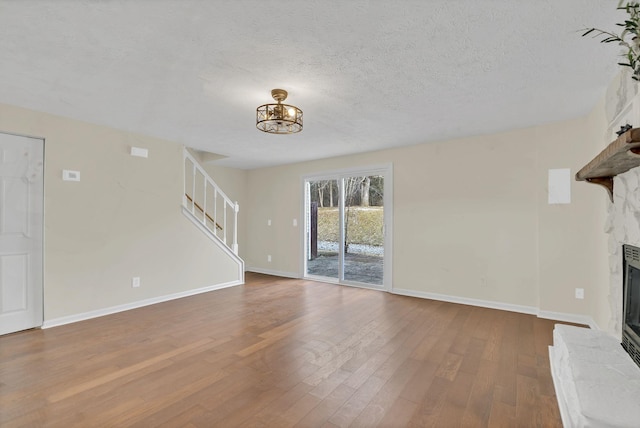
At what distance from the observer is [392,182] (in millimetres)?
4930

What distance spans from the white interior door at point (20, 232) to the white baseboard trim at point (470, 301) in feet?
15.7

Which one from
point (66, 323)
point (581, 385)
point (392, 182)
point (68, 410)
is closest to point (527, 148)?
point (392, 182)

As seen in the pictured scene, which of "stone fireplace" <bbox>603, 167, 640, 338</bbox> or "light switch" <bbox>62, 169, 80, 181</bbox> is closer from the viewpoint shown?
"stone fireplace" <bbox>603, 167, 640, 338</bbox>

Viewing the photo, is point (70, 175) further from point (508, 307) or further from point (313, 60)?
point (508, 307)

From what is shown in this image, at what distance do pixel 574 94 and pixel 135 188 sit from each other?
17.3ft

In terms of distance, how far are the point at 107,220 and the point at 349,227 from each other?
12.3ft

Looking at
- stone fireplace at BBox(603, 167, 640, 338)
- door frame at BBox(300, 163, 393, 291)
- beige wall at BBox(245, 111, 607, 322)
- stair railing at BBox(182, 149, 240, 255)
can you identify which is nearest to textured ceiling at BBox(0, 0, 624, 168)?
beige wall at BBox(245, 111, 607, 322)

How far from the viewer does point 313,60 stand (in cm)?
219

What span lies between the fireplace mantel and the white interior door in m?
5.05

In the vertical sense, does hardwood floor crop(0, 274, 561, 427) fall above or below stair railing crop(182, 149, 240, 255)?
below

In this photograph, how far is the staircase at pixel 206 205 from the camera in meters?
4.95

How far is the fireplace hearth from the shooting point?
1.83 metres

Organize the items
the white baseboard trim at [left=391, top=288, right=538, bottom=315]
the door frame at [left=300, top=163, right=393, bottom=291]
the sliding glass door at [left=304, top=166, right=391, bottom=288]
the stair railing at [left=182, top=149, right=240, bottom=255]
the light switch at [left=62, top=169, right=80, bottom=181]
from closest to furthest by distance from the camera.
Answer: the light switch at [left=62, top=169, right=80, bottom=181]
the white baseboard trim at [left=391, top=288, right=538, bottom=315]
the door frame at [left=300, top=163, right=393, bottom=291]
the sliding glass door at [left=304, top=166, right=391, bottom=288]
the stair railing at [left=182, top=149, right=240, bottom=255]

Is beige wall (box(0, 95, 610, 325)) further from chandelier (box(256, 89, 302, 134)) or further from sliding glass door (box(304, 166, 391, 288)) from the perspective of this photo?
chandelier (box(256, 89, 302, 134))
